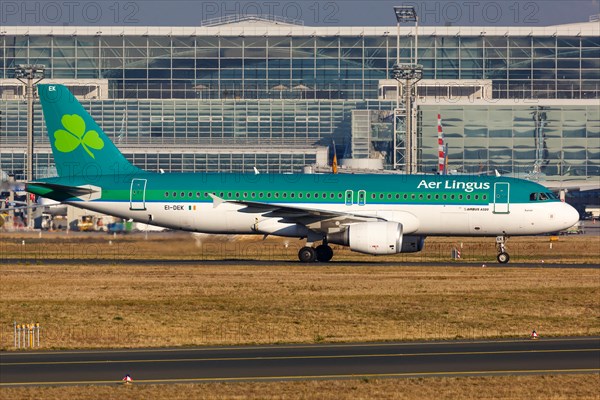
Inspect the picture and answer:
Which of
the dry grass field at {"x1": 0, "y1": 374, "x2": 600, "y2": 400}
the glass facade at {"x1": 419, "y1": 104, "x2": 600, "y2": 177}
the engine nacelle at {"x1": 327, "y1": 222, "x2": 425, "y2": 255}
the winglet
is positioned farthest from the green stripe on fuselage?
the glass facade at {"x1": 419, "y1": 104, "x2": 600, "y2": 177}

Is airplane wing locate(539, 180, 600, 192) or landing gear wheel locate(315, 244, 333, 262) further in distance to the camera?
airplane wing locate(539, 180, 600, 192)

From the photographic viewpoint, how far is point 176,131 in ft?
497

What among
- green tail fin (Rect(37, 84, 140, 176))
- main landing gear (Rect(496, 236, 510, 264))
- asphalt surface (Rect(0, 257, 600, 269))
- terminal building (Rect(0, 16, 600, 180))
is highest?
terminal building (Rect(0, 16, 600, 180))

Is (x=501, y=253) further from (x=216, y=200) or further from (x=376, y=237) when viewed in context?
(x=216, y=200)

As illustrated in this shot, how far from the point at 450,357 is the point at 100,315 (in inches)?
452

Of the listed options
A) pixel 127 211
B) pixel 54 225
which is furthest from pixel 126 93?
pixel 127 211

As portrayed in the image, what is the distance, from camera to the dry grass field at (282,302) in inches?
1173

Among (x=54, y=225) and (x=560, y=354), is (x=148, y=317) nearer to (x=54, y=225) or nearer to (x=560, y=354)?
(x=560, y=354)

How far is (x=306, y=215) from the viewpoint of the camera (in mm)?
51375

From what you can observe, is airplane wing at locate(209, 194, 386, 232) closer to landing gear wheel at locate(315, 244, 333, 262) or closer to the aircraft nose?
landing gear wheel at locate(315, 244, 333, 262)

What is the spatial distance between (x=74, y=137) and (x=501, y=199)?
2013 centimetres

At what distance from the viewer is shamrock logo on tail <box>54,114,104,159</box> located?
5506 centimetres

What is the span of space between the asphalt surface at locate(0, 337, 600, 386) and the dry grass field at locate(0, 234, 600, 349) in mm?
1598

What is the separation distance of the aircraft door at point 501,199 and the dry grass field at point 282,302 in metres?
3.57
